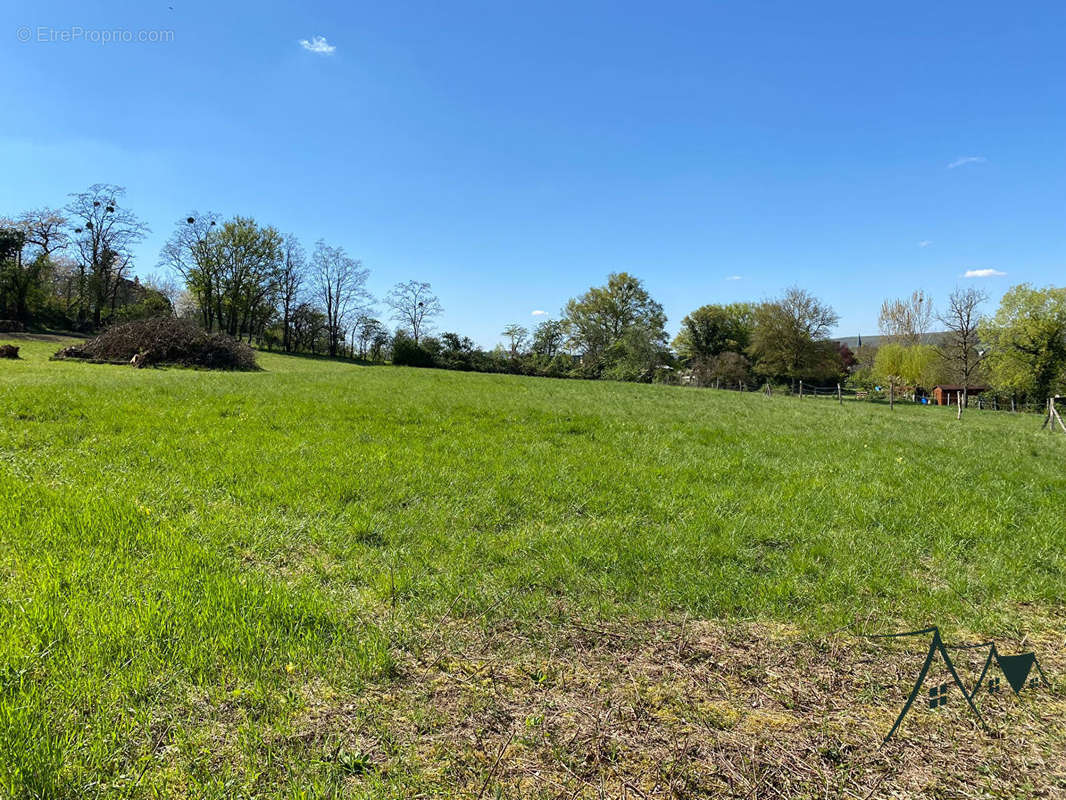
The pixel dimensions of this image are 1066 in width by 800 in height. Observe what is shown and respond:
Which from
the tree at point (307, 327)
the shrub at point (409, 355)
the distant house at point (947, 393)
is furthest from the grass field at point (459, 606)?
the distant house at point (947, 393)

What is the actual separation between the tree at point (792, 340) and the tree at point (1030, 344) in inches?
587

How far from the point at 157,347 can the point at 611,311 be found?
52518 millimetres

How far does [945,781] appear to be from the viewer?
7.17 ft

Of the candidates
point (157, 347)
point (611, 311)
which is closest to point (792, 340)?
point (611, 311)

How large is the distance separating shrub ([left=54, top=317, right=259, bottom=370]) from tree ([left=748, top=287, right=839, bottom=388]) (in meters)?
49.9

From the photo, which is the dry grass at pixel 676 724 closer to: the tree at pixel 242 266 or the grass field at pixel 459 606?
the grass field at pixel 459 606

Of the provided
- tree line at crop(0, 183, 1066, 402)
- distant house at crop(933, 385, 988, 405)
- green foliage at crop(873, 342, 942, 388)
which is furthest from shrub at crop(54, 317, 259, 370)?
distant house at crop(933, 385, 988, 405)

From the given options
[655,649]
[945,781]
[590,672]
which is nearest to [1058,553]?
[945,781]

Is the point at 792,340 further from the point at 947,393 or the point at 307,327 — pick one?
the point at 307,327

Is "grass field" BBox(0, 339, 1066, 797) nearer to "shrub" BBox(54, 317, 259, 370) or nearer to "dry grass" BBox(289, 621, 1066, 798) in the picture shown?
"dry grass" BBox(289, 621, 1066, 798)

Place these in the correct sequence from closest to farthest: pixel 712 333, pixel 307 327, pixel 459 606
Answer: pixel 459 606 → pixel 307 327 → pixel 712 333

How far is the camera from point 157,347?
24.9 m

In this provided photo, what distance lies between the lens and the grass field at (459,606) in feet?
7.30

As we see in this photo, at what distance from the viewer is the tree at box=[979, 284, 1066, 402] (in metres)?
38.0
